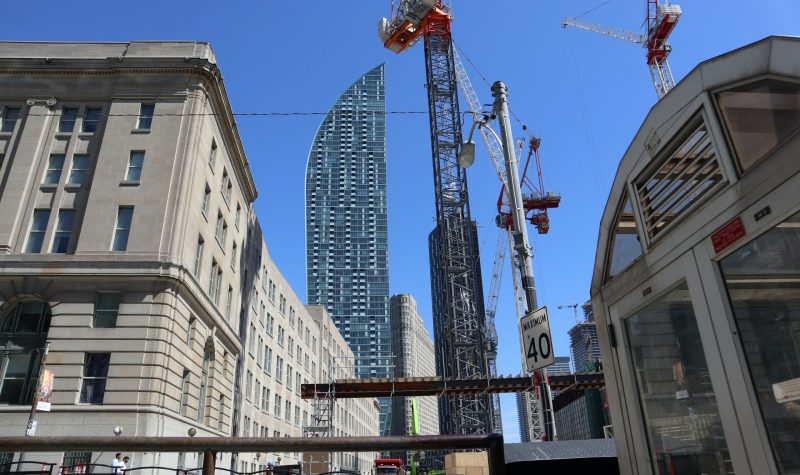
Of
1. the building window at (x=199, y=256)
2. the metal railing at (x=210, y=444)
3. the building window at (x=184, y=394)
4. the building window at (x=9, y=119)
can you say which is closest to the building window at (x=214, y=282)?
the building window at (x=199, y=256)

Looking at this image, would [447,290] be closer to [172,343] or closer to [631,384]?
[172,343]

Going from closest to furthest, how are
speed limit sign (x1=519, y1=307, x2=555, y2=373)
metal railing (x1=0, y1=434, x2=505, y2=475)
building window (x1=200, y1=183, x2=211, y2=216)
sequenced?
metal railing (x1=0, y1=434, x2=505, y2=475), speed limit sign (x1=519, y1=307, x2=555, y2=373), building window (x1=200, y1=183, x2=211, y2=216)

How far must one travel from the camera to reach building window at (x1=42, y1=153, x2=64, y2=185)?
28.5 metres

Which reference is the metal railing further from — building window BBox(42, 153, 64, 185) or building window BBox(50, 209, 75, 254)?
building window BBox(42, 153, 64, 185)

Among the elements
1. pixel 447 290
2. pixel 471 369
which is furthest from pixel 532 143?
pixel 471 369

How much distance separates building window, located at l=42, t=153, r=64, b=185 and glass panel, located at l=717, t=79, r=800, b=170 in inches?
1286

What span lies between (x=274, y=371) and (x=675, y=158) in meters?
52.6

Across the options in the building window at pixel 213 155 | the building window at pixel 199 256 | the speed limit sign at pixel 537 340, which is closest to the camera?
the speed limit sign at pixel 537 340

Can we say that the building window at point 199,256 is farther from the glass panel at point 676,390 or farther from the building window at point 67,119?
the glass panel at point 676,390

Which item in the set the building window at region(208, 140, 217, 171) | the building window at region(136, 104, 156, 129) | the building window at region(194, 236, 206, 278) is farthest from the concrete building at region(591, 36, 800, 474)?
the building window at region(208, 140, 217, 171)

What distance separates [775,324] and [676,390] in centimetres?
117

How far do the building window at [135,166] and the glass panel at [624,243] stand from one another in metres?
28.2

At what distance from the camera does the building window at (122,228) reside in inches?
1041

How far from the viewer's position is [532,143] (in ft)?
169
